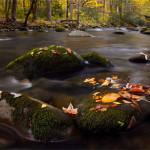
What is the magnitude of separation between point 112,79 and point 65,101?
1.31 metres

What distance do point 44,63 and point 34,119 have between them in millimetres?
2438

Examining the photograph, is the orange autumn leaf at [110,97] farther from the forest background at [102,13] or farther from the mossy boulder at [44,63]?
the forest background at [102,13]

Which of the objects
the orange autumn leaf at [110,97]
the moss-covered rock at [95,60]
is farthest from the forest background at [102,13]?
the orange autumn leaf at [110,97]

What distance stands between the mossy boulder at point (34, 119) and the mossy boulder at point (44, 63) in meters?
1.99

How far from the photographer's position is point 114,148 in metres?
2.16

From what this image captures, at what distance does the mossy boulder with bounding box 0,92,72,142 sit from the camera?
7.16 feet

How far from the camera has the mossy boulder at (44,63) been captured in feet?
14.8

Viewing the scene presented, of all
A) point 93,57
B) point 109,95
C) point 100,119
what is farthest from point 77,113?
point 93,57

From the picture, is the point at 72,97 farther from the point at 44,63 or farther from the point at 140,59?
the point at 140,59

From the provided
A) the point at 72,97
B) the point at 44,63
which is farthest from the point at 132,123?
the point at 44,63

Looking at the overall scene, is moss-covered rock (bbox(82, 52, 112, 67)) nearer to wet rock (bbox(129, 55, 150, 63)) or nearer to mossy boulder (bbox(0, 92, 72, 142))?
wet rock (bbox(129, 55, 150, 63))

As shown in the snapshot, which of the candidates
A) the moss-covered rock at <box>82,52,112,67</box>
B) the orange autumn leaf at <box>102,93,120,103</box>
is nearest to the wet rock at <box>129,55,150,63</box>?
the moss-covered rock at <box>82,52,112,67</box>

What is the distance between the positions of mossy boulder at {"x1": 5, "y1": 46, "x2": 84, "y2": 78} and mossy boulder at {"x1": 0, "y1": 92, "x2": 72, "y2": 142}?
1.99m

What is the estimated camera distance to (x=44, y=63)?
4523mm
